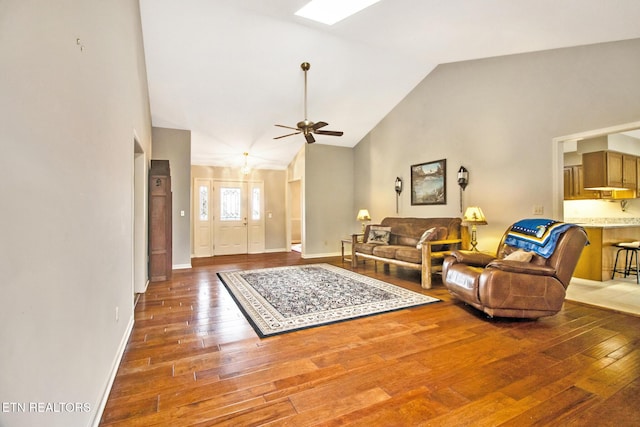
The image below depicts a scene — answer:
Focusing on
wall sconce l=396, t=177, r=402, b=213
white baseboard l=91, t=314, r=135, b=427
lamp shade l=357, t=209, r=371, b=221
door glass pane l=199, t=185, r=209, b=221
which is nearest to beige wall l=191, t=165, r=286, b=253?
door glass pane l=199, t=185, r=209, b=221

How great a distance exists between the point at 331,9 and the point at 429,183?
3.45 meters

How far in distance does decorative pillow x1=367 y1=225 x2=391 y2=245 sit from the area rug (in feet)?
3.13

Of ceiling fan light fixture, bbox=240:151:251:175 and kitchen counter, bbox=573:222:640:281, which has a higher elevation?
ceiling fan light fixture, bbox=240:151:251:175

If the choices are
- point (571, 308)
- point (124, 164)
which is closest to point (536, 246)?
point (571, 308)

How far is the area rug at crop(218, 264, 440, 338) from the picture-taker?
10.3 ft

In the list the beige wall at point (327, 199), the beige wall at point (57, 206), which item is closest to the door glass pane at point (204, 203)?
the beige wall at point (327, 199)

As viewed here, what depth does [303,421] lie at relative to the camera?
64.1 inches

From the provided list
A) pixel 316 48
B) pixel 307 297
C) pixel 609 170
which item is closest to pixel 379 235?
pixel 307 297

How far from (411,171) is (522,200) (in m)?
2.21

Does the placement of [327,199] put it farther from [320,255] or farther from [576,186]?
[576,186]

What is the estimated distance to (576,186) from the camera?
5941 mm

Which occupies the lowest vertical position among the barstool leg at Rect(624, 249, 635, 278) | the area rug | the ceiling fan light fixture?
the area rug

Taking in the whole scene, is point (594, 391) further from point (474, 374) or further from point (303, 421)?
point (303, 421)

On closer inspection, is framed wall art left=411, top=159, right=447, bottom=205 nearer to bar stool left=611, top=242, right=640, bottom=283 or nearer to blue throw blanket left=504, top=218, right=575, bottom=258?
blue throw blanket left=504, top=218, right=575, bottom=258
